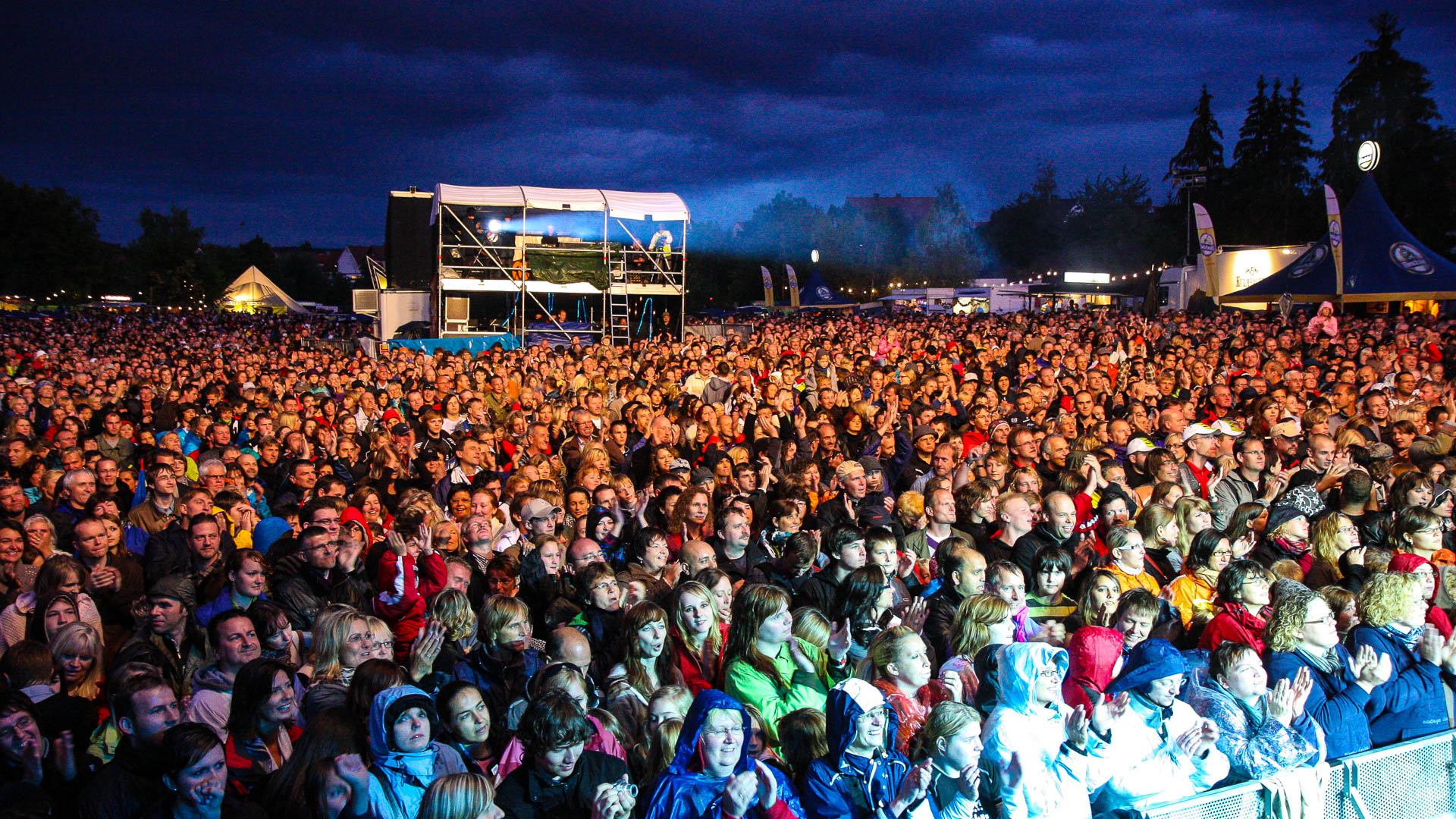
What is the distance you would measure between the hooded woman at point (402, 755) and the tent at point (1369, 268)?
690 inches

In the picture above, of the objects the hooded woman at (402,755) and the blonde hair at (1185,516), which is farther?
the blonde hair at (1185,516)

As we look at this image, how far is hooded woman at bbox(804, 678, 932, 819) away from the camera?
256 cm

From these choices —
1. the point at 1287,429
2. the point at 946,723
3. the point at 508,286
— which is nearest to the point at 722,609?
the point at 946,723

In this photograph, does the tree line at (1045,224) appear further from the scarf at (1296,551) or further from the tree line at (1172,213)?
the scarf at (1296,551)

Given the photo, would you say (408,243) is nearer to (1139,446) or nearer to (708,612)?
(1139,446)

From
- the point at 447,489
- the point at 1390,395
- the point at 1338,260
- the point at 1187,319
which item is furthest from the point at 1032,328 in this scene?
the point at 447,489

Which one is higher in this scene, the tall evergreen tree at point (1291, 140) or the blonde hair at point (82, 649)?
the tall evergreen tree at point (1291, 140)

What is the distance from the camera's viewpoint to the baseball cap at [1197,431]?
657 cm

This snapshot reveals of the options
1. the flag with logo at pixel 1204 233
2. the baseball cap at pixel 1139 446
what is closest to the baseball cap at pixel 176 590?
the baseball cap at pixel 1139 446

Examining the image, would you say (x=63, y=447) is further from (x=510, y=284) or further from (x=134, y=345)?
(x=134, y=345)

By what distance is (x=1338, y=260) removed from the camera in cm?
1600

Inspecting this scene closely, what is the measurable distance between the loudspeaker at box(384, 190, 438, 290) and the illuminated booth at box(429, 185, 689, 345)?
3.50m

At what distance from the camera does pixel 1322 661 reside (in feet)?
10.5

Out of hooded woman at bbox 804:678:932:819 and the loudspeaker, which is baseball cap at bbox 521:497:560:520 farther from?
the loudspeaker
